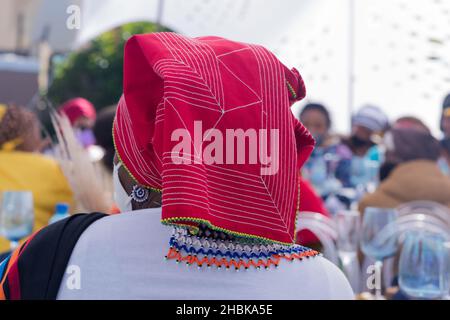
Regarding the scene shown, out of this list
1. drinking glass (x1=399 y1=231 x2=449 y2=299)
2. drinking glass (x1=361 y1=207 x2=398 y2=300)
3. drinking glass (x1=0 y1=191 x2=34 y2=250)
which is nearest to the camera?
drinking glass (x1=399 y1=231 x2=449 y2=299)

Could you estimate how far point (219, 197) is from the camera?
1347 millimetres

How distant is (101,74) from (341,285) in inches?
743

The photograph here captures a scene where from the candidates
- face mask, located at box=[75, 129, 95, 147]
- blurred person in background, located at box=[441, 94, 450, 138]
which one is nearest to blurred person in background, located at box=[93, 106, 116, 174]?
face mask, located at box=[75, 129, 95, 147]

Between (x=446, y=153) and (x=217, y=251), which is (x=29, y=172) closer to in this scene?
(x=217, y=251)

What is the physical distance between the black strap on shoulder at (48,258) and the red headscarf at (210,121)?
170 mm

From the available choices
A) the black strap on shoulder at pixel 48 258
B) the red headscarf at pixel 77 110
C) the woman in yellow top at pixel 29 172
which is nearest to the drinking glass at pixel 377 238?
the black strap on shoulder at pixel 48 258

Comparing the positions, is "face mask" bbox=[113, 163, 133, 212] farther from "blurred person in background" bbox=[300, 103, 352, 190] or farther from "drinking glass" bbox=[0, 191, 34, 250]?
"blurred person in background" bbox=[300, 103, 352, 190]

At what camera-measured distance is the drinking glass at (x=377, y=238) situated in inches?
105

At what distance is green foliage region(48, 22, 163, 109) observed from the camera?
19.5m

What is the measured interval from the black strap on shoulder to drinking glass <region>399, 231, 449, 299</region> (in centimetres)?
130

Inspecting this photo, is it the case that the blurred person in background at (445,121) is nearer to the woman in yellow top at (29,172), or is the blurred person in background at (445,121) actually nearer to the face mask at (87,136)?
the woman in yellow top at (29,172)

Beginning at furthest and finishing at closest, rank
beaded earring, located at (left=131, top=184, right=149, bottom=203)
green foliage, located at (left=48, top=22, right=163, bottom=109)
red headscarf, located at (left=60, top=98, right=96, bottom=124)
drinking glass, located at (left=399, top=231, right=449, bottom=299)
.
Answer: green foliage, located at (left=48, top=22, right=163, bottom=109) < red headscarf, located at (left=60, top=98, right=96, bottom=124) < drinking glass, located at (left=399, top=231, right=449, bottom=299) < beaded earring, located at (left=131, top=184, right=149, bottom=203)

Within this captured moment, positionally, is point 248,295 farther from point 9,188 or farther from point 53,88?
point 53,88

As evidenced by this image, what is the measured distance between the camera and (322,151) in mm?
5445
